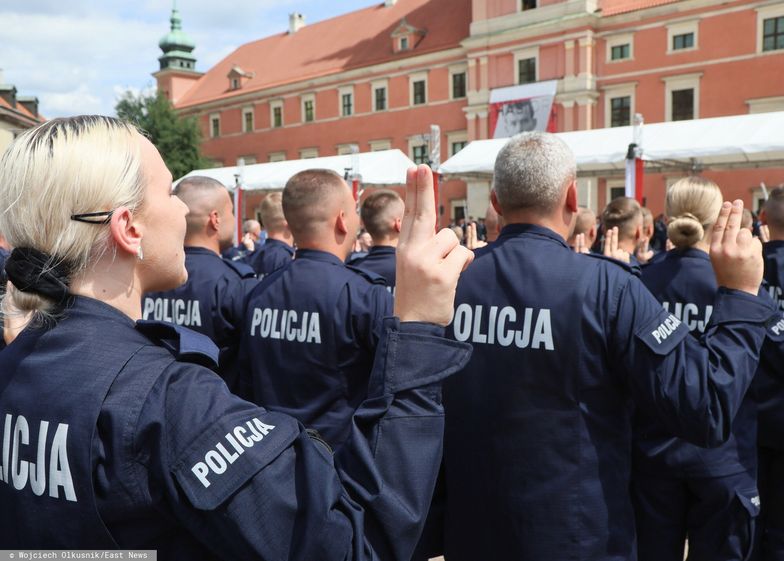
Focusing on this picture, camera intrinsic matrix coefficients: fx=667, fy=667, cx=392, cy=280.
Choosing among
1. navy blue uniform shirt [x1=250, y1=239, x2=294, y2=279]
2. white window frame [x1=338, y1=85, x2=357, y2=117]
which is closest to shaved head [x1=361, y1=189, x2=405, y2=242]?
navy blue uniform shirt [x1=250, y1=239, x2=294, y2=279]

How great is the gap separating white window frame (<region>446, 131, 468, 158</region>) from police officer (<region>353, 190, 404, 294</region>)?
29.2 m

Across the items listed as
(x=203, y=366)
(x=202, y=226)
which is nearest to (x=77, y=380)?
(x=203, y=366)

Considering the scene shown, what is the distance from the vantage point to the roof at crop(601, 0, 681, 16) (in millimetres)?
27812

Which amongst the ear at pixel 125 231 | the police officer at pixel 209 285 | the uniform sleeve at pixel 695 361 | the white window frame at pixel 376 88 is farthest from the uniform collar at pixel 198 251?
the white window frame at pixel 376 88

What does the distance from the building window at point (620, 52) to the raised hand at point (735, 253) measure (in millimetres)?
29825

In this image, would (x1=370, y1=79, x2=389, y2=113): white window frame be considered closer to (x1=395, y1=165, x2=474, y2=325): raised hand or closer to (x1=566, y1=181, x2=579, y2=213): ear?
(x1=566, y1=181, x2=579, y2=213): ear

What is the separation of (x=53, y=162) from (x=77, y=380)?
39cm

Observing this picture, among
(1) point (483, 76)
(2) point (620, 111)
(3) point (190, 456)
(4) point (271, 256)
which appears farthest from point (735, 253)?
(1) point (483, 76)

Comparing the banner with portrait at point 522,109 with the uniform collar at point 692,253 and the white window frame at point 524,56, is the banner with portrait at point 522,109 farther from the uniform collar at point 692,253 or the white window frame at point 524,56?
the uniform collar at point 692,253

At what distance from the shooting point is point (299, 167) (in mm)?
16500

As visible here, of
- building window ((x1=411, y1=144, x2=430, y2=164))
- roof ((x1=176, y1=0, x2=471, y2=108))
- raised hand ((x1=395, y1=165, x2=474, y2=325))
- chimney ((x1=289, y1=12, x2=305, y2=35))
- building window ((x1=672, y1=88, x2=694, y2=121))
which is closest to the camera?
raised hand ((x1=395, y1=165, x2=474, y2=325))

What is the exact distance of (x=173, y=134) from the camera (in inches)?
1586

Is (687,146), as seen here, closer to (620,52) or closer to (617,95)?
(617,95)

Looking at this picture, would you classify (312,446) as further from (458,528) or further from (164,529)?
(458,528)
